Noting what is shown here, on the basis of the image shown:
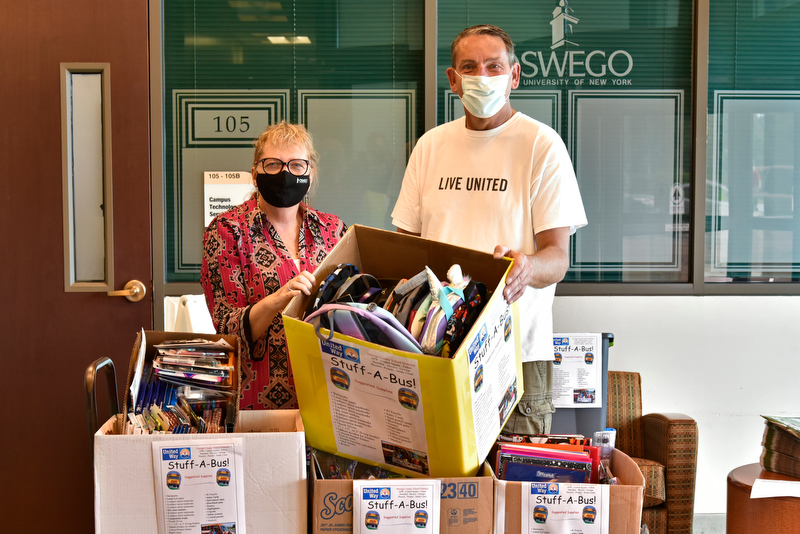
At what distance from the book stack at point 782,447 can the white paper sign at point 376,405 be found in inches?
57.9

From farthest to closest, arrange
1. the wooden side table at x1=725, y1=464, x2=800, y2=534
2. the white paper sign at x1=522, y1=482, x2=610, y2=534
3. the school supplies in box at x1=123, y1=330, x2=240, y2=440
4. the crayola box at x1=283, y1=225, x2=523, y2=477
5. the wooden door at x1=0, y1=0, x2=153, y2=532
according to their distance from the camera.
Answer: the wooden door at x1=0, y1=0, x2=153, y2=532
the wooden side table at x1=725, y1=464, x2=800, y2=534
the school supplies in box at x1=123, y1=330, x2=240, y2=440
the white paper sign at x1=522, y1=482, x2=610, y2=534
the crayola box at x1=283, y1=225, x2=523, y2=477

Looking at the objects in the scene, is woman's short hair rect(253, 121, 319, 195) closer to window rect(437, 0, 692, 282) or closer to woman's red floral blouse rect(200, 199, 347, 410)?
woman's red floral blouse rect(200, 199, 347, 410)

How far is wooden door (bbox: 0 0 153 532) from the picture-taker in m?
2.71

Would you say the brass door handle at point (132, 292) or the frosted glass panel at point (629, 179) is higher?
the frosted glass panel at point (629, 179)

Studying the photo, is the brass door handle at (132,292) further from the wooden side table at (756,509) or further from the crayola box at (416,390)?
the wooden side table at (756,509)

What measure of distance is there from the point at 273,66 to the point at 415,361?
211 cm

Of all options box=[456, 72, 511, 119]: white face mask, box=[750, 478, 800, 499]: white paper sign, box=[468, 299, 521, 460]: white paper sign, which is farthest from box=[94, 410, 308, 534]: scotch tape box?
box=[750, 478, 800, 499]: white paper sign

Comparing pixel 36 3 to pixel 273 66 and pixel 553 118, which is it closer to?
pixel 273 66

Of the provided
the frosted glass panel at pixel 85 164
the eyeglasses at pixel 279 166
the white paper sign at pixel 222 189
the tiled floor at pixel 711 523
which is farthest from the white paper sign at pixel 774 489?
the frosted glass panel at pixel 85 164

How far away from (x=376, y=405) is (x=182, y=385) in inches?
19.4

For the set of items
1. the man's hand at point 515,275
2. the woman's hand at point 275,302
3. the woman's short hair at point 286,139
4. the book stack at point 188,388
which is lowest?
the book stack at point 188,388

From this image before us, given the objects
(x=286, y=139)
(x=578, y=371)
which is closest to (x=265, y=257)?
(x=286, y=139)

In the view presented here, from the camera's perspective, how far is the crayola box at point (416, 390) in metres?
1.12

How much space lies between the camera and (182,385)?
1.42 metres
